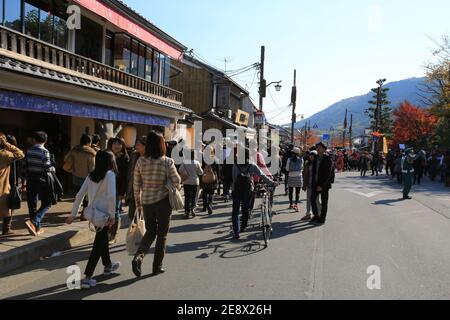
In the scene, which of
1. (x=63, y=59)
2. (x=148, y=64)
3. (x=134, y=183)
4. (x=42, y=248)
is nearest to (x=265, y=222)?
(x=134, y=183)

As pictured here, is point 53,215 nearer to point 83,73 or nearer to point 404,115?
point 83,73

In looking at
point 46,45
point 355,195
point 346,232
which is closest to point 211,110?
point 355,195

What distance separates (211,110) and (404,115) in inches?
1136

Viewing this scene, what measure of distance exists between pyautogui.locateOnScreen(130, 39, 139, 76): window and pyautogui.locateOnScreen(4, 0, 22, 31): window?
693 cm

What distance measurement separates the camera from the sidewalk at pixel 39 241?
623 cm

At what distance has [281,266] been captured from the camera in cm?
648

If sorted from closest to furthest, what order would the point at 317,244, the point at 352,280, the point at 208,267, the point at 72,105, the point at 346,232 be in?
the point at 352,280 → the point at 208,267 → the point at 317,244 → the point at 346,232 → the point at 72,105

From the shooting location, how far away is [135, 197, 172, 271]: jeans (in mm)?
5840

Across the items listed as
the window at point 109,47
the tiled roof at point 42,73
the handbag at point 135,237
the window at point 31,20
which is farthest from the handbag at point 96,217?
the window at point 109,47

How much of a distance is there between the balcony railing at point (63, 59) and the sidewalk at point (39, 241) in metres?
3.89

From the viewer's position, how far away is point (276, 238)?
8602 millimetres

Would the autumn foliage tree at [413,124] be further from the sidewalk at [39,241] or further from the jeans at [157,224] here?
the jeans at [157,224]

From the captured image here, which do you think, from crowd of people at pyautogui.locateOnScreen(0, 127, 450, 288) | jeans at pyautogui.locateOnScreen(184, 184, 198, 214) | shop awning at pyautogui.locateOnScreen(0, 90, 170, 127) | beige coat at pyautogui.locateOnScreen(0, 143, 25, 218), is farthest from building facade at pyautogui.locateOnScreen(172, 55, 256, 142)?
beige coat at pyautogui.locateOnScreen(0, 143, 25, 218)
